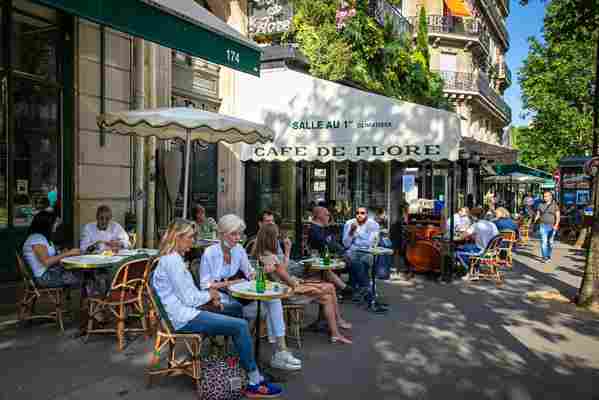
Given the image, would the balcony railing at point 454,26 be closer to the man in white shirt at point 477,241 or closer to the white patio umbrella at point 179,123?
the man in white shirt at point 477,241

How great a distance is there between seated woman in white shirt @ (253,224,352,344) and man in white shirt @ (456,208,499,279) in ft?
14.5

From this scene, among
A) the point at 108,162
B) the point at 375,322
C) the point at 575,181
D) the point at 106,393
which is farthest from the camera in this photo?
the point at 575,181

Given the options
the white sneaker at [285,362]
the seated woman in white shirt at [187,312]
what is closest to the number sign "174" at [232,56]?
the seated woman in white shirt at [187,312]

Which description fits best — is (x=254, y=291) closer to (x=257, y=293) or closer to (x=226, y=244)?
(x=257, y=293)

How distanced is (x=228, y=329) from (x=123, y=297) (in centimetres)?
167

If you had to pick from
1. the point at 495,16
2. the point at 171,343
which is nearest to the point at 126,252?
the point at 171,343

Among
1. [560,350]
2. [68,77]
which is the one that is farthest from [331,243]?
[68,77]

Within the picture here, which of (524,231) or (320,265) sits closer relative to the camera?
(320,265)

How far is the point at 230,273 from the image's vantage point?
4688 millimetres

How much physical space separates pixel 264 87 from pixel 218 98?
155 cm

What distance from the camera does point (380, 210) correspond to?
9359mm

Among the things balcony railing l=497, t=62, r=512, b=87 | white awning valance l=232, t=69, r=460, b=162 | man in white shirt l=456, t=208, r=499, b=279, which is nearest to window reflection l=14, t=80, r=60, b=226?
white awning valance l=232, t=69, r=460, b=162

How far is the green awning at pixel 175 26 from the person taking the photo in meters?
4.67

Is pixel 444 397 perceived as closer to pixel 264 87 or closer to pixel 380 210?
pixel 380 210
